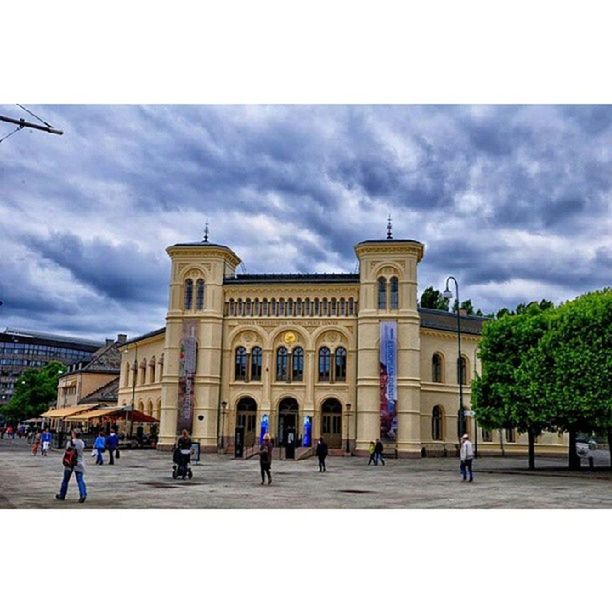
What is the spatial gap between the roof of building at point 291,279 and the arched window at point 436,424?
1139 centimetres

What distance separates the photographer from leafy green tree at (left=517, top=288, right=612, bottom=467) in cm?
3134

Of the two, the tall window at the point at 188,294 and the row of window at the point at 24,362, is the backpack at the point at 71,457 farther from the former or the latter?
the row of window at the point at 24,362

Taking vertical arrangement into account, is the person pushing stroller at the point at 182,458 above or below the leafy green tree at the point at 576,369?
below

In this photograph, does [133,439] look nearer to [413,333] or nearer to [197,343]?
[197,343]

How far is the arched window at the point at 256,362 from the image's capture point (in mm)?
52094

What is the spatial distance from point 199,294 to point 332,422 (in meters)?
13.6

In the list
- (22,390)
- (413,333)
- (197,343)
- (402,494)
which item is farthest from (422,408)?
(22,390)

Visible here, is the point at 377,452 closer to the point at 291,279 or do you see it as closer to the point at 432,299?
the point at 291,279

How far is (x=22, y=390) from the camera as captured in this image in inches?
3903

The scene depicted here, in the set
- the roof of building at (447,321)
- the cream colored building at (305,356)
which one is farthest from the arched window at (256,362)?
the roof of building at (447,321)

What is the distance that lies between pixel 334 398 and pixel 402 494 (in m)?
28.3

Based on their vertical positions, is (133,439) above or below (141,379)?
below

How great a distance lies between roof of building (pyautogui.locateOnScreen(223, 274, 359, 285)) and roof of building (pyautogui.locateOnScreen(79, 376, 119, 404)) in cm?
2814

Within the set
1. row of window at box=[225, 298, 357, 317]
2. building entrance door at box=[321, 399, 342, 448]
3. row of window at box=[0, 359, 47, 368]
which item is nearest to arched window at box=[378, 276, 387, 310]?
row of window at box=[225, 298, 357, 317]
